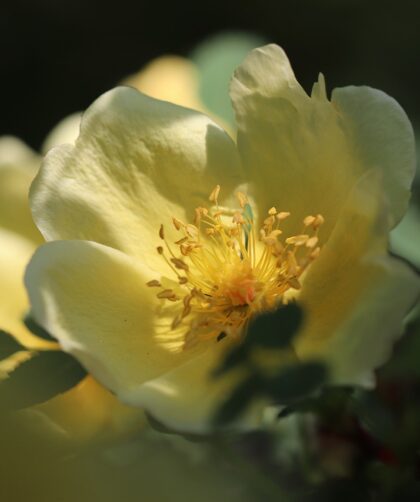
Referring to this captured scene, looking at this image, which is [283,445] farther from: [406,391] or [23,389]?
[23,389]

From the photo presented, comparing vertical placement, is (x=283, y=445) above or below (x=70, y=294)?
below

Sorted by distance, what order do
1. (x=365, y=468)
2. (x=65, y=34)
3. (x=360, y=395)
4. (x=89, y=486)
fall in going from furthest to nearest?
1. (x=65, y=34)
2. (x=365, y=468)
3. (x=360, y=395)
4. (x=89, y=486)

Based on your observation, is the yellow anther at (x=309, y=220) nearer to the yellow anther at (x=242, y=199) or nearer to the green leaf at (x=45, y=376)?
the yellow anther at (x=242, y=199)

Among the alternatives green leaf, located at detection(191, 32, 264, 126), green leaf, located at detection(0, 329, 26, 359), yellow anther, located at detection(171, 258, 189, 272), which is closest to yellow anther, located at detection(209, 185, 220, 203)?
yellow anther, located at detection(171, 258, 189, 272)

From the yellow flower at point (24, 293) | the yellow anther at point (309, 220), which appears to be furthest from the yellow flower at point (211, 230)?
the yellow flower at point (24, 293)

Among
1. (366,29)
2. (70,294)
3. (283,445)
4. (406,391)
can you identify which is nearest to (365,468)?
(406,391)

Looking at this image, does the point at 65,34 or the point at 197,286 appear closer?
the point at 197,286

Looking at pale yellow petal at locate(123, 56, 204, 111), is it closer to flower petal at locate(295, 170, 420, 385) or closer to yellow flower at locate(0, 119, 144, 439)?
yellow flower at locate(0, 119, 144, 439)
